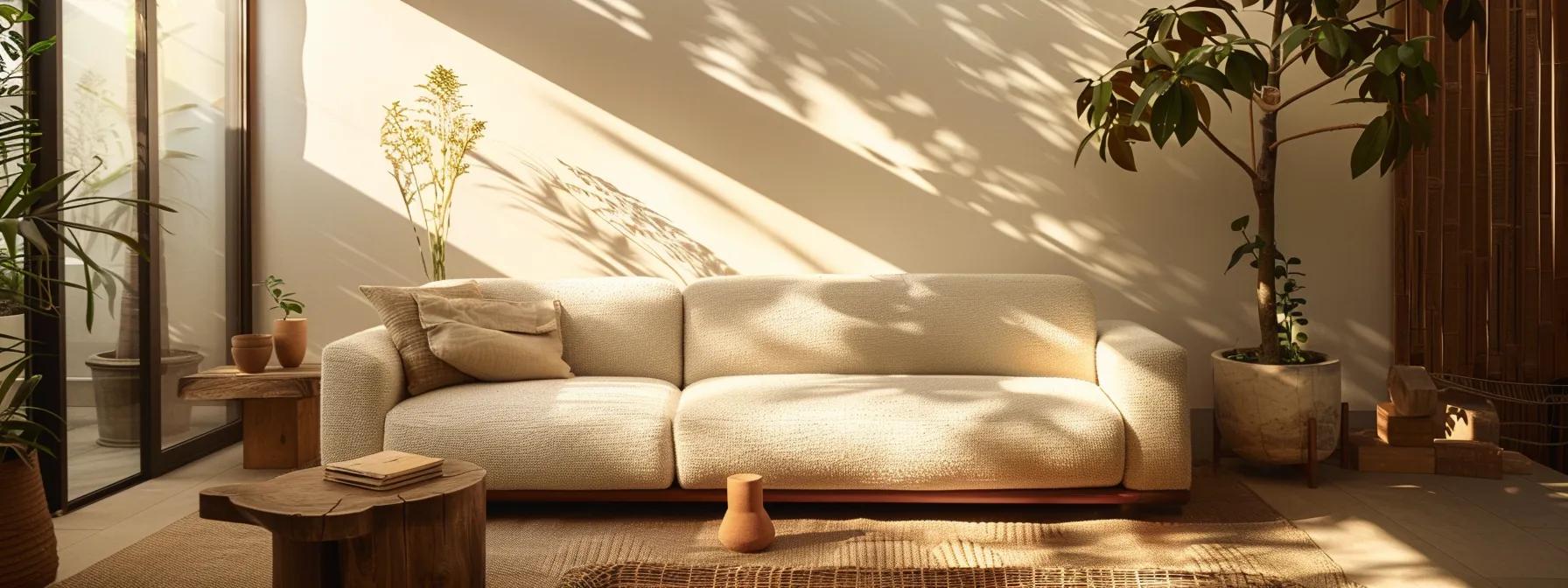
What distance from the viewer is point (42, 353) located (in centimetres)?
319

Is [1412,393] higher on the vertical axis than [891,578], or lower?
higher

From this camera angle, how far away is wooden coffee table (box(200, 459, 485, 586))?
221 centimetres

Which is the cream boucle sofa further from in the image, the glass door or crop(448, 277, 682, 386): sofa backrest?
the glass door

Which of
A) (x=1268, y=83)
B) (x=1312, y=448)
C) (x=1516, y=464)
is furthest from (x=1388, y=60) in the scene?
(x=1516, y=464)

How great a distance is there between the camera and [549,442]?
3174 millimetres

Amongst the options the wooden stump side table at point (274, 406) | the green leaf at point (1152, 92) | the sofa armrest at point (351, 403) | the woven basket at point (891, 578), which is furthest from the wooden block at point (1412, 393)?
the wooden stump side table at point (274, 406)

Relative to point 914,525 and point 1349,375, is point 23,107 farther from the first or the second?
point 1349,375

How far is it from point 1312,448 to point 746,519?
77.2 inches

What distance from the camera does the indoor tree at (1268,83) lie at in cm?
338

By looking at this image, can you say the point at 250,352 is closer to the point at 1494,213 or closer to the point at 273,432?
the point at 273,432

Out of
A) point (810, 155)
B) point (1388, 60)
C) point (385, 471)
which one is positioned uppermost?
point (1388, 60)

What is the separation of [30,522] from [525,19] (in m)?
2.51

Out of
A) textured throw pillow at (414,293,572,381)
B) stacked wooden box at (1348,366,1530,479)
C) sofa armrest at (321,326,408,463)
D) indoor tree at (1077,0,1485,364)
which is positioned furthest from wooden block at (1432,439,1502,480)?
sofa armrest at (321,326,408,463)

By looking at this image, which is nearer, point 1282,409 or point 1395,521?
point 1395,521
